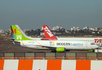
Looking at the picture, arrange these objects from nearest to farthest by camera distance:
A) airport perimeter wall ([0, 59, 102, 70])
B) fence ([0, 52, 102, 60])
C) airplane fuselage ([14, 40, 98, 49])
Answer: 1. airport perimeter wall ([0, 59, 102, 70])
2. fence ([0, 52, 102, 60])
3. airplane fuselage ([14, 40, 98, 49])

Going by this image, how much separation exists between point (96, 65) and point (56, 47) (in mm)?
21347

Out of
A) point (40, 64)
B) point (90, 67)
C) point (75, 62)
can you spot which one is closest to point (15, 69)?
point (40, 64)

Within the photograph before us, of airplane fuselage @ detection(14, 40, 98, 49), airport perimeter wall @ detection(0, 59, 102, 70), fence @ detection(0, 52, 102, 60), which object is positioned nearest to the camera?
airport perimeter wall @ detection(0, 59, 102, 70)

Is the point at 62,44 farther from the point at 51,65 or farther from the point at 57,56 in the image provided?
the point at 51,65

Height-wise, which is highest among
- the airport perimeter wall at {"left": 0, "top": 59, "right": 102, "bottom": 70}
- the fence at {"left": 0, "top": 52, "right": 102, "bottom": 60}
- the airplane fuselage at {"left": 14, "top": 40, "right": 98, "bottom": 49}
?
the airplane fuselage at {"left": 14, "top": 40, "right": 98, "bottom": 49}

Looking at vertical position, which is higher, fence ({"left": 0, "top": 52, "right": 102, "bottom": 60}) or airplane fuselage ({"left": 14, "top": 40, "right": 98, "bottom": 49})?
airplane fuselage ({"left": 14, "top": 40, "right": 98, "bottom": 49})

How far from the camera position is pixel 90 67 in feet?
42.4

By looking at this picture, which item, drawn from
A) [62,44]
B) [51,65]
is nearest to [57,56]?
[51,65]

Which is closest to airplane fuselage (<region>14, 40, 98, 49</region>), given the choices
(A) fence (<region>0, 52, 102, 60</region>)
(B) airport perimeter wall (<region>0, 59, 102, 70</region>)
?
(A) fence (<region>0, 52, 102, 60</region>)

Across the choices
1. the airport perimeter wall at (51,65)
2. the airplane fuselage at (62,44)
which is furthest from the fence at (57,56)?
the airplane fuselage at (62,44)

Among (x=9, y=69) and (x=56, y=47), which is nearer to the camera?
(x=9, y=69)

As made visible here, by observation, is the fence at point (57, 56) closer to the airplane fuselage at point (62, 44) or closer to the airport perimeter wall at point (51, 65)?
the airport perimeter wall at point (51, 65)

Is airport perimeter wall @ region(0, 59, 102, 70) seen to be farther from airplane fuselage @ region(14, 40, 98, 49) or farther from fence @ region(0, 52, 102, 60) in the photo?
airplane fuselage @ region(14, 40, 98, 49)

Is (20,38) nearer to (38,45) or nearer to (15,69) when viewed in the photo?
(38,45)
